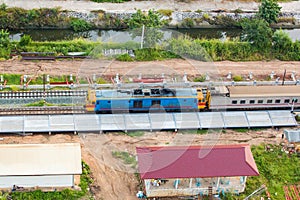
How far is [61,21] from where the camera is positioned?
206 ft

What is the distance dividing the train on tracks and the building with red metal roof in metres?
7.07

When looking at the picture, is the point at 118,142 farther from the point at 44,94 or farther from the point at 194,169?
the point at 44,94

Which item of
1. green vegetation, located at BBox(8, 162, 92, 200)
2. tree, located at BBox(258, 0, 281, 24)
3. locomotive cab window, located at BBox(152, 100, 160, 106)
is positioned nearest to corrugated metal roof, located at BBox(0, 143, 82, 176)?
green vegetation, located at BBox(8, 162, 92, 200)

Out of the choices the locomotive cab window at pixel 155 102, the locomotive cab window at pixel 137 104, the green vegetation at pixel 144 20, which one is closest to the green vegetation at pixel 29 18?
the green vegetation at pixel 144 20

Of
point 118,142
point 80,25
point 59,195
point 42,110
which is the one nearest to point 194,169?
point 118,142

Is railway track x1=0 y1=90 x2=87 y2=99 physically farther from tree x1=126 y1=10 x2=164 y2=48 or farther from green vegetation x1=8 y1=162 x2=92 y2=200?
green vegetation x1=8 y1=162 x2=92 y2=200

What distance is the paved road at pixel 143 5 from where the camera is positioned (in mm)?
65375

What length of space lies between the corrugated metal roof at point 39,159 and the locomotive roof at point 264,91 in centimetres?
1426

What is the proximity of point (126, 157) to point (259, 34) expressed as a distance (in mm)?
21970

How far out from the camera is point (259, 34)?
58.5 meters

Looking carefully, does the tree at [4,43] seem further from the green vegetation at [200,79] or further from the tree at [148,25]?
the green vegetation at [200,79]

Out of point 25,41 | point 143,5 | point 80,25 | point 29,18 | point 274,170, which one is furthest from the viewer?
point 143,5

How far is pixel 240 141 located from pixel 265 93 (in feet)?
17.0

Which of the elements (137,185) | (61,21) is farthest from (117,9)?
(137,185)
